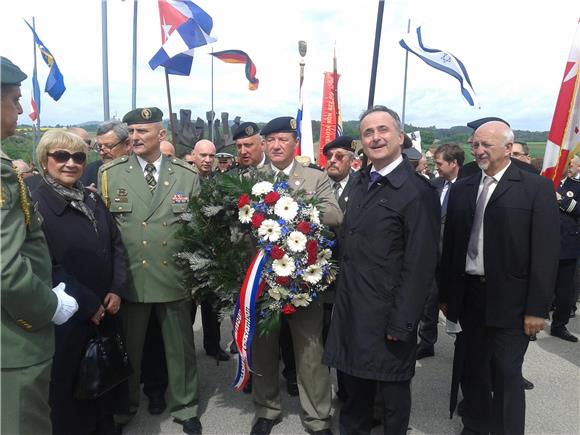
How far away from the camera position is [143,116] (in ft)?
10.7

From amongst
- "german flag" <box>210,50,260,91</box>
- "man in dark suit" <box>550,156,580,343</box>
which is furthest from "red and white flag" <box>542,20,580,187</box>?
"german flag" <box>210,50,260,91</box>

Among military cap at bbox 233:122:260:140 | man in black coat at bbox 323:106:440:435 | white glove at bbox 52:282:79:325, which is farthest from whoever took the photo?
military cap at bbox 233:122:260:140

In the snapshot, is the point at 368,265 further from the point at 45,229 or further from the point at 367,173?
the point at 45,229

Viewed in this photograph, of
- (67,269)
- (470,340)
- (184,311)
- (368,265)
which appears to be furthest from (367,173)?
(67,269)

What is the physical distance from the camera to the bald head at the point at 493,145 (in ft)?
9.17

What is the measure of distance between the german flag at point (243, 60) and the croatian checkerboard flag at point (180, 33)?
0.90m

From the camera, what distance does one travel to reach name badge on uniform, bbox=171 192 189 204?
126 inches

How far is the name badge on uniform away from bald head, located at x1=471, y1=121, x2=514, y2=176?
202 cm

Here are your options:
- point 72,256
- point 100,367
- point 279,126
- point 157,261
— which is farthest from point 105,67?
point 100,367

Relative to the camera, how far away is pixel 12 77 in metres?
1.85

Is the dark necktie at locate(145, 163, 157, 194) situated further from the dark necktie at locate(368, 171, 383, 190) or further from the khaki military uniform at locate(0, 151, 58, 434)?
the dark necktie at locate(368, 171, 383, 190)

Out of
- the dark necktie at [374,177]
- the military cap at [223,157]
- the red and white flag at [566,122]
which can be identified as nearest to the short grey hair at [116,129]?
the dark necktie at [374,177]

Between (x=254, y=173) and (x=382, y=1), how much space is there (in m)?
1.91

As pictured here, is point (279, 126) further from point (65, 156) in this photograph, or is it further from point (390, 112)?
point (65, 156)
